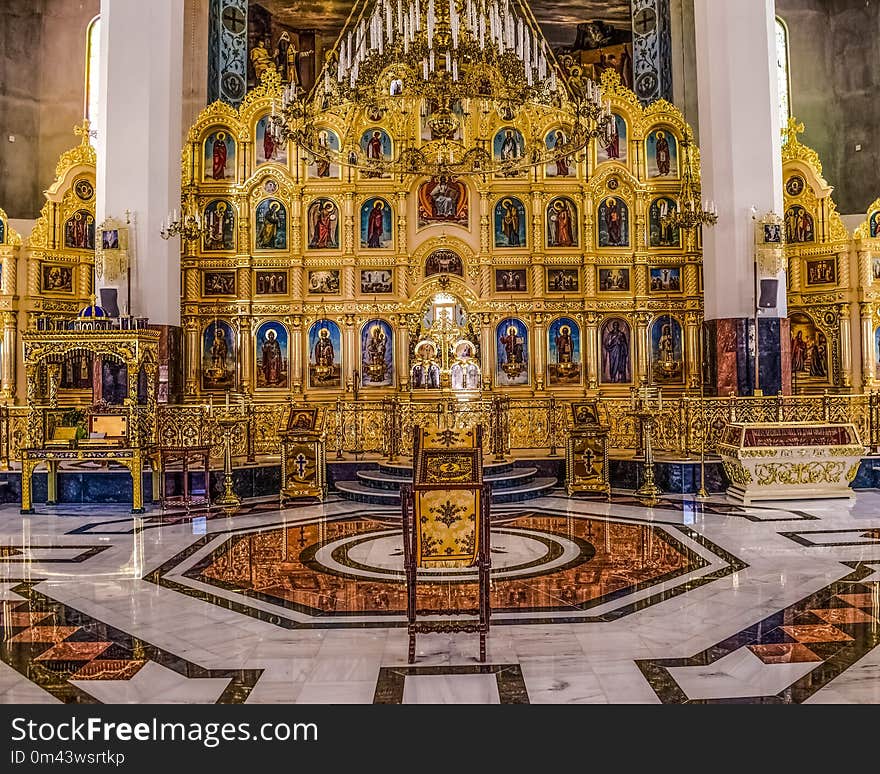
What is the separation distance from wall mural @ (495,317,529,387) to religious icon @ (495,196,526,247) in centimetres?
156

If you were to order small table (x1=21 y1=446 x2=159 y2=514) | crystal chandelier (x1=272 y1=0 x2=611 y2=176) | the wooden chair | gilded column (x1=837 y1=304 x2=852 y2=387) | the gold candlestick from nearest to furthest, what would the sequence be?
the wooden chair
crystal chandelier (x1=272 y1=0 x2=611 y2=176)
small table (x1=21 y1=446 x2=159 y2=514)
the gold candlestick
gilded column (x1=837 y1=304 x2=852 y2=387)

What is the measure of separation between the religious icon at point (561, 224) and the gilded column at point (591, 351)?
1.54 meters

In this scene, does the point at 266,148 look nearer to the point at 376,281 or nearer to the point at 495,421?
the point at 376,281

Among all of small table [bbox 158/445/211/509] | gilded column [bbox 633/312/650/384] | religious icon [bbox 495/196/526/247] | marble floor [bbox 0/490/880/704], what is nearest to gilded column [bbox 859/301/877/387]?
gilded column [bbox 633/312/650/384]

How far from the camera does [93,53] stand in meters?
16.2

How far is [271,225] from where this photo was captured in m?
14.4

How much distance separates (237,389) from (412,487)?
10.6 metres

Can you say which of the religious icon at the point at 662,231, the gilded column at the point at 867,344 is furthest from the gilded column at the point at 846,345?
the religious icon at the point at 662,231

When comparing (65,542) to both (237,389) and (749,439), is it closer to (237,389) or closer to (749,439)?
(237,389)

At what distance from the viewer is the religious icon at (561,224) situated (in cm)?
1440

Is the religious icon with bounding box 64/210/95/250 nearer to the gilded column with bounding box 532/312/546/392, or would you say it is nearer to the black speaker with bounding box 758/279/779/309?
the gilded column with bounding box 532/312/546/392

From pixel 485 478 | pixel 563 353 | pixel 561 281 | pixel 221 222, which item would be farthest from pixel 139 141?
pixel 563 353

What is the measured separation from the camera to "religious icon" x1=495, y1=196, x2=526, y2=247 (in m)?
14.4

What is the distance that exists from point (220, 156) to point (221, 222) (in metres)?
1.32
